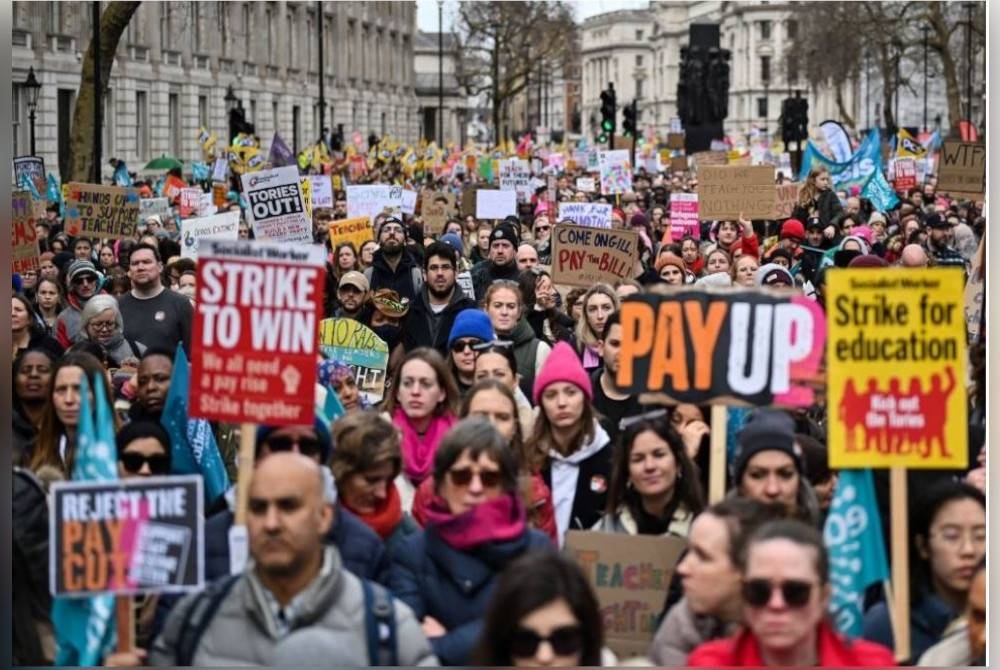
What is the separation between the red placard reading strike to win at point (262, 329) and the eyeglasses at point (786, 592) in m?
1.52

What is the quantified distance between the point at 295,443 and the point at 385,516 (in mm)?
368

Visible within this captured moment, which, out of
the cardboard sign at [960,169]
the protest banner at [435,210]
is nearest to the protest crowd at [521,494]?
the cardboard sign at [960,169]

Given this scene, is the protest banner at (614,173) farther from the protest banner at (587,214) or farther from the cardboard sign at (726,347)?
the cardboard sign at (726,347)

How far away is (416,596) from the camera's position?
5.88 m

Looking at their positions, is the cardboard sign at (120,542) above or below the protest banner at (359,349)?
below

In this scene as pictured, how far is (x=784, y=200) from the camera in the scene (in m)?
19.9

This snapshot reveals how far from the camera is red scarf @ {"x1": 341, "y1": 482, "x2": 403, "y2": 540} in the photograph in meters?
6.41

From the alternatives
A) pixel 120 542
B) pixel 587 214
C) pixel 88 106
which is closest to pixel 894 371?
pixel 120 542

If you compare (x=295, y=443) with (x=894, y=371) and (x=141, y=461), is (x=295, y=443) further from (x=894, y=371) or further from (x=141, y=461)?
(x=894, y=371)

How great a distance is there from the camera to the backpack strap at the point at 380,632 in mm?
5148

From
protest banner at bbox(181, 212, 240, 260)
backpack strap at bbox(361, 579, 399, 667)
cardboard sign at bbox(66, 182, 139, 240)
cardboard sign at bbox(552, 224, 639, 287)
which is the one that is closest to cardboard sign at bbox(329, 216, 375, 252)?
protest banner at bbox(181, 212, 240, 260)

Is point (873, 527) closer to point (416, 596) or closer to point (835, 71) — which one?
point (416, 596)

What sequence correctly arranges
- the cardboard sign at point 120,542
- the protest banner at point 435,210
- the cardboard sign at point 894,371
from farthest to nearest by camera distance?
1. the protest banner at point 435,210
2. the cardboard sign at point 894,371
3. the cardboard sign at point 120,542

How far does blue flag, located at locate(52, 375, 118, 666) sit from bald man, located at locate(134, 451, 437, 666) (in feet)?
0.77
